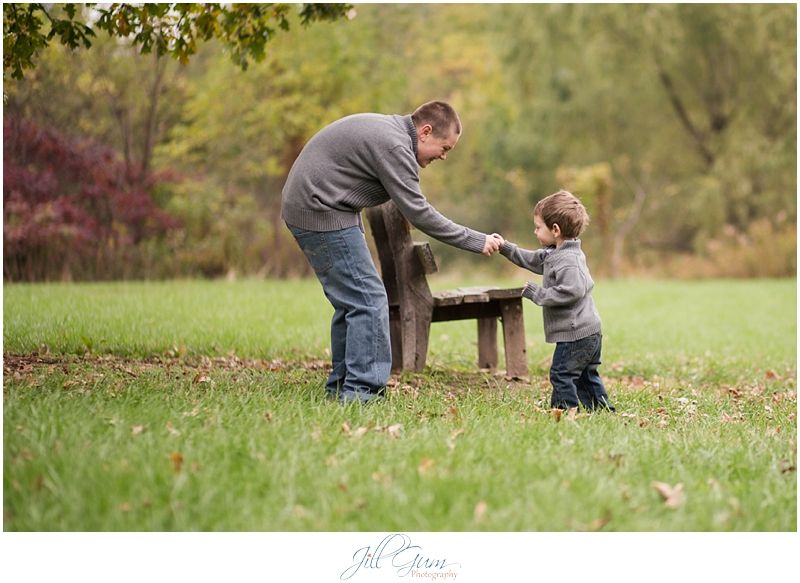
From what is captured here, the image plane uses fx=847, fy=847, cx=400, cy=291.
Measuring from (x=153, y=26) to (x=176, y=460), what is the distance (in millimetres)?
3649

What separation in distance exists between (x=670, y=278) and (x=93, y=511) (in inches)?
757

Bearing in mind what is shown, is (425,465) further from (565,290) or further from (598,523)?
(565,290)

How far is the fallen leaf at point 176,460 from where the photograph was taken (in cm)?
Result: 330

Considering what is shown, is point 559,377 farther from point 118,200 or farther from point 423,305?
point 118,200

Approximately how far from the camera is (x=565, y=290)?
4.80 meters

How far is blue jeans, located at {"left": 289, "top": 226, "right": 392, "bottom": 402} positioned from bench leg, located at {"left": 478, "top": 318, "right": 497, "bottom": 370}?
68.8 inches

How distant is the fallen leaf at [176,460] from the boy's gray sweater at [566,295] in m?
2.28

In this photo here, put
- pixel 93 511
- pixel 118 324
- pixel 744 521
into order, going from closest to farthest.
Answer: pixel 93 511 < pixel 744 521 < pixel 118 324

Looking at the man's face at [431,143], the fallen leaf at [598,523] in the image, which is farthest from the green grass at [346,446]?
the man's face at [431,143]

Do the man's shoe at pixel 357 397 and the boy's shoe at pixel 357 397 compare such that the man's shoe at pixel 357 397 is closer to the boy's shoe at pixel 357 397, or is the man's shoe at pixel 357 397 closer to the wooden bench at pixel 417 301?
the boy's shoe at pixel 357 397

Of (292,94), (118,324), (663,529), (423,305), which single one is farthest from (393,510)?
(292,94)

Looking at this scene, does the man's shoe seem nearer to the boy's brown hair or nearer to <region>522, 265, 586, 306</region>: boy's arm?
<region>522, 265, 586, 306</region>: boy's arm

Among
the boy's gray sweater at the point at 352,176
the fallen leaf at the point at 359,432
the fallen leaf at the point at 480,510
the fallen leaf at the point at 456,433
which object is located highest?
the boy's gray sweater at the point at 352,176

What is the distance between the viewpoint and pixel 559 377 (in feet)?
16.2
